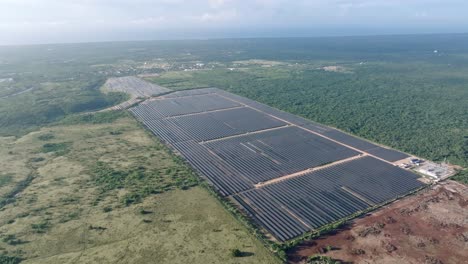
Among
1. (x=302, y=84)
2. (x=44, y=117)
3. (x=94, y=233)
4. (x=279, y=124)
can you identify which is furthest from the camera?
(x=302, y=84)

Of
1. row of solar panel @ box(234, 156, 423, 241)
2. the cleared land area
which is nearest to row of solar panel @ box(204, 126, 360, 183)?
row of solar panel @ box(234, 156, 423, 241)

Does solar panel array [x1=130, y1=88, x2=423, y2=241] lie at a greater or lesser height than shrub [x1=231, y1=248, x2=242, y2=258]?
greater

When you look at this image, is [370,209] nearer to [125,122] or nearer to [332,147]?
[332,147]

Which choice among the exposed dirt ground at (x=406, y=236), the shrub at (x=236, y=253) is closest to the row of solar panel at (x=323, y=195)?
the exposed dirt ground at (x=406, y=236)

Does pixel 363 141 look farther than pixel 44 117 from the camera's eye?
No

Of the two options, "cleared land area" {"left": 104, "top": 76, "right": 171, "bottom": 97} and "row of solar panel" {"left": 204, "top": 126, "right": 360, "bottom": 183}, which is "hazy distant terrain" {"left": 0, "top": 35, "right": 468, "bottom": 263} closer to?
"cleared land area" {"left": 104, "top": 76, "right": 171, "bottom": 97}

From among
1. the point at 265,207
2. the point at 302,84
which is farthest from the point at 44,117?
the point at 302,84

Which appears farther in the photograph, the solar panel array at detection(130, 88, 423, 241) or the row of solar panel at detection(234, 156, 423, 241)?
the solar panel array at detection(130, 88, 423, 241)

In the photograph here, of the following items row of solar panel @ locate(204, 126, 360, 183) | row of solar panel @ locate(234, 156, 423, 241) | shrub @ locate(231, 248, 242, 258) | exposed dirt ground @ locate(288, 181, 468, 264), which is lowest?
exposed dirt ground @ locate(288, 181, 468, 264)
